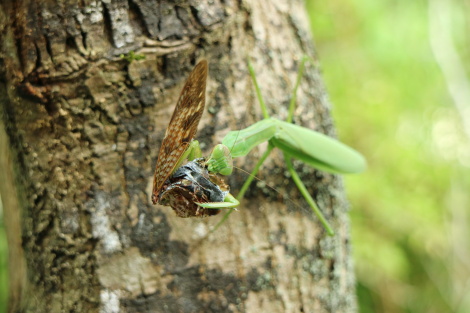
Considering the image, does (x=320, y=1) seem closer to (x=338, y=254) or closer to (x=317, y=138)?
(x=317, y=138)

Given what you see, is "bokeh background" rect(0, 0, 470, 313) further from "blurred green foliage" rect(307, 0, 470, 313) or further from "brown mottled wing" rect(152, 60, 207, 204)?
"brown mottled wing" rect(152, 60, 207, 204)

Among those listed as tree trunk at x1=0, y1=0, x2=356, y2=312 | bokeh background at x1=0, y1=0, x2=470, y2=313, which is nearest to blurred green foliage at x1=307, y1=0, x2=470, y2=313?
bokeh background at x1=0, y1=0, x2=470, y2=313

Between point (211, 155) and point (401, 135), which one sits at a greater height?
point (401, 135)

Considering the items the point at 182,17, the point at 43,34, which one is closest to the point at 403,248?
the point at 182,17

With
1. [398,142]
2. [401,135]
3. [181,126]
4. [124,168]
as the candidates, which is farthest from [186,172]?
[401,135]

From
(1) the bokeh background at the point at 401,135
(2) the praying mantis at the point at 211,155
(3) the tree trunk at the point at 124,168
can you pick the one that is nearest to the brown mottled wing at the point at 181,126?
(2) the praying mantis at the point at 211,155

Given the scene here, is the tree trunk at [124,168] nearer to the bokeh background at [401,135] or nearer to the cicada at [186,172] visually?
the cicada at [186,172]

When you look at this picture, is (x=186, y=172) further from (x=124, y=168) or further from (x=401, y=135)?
(x=401, y=135)
